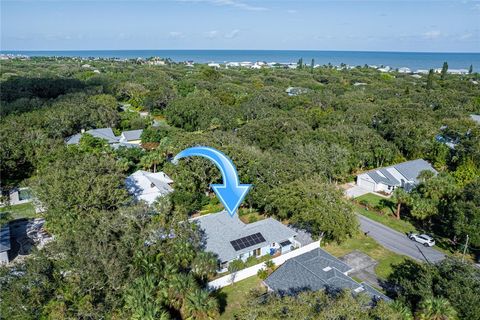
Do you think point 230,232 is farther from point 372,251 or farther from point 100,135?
point 100,135

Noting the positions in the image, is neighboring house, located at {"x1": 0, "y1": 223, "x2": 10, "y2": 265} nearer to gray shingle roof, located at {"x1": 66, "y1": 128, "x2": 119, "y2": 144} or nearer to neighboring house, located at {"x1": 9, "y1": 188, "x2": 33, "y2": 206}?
neighboring house, located at {"x1": 9, "y1": 188, "x2": 33, "y2": 206}

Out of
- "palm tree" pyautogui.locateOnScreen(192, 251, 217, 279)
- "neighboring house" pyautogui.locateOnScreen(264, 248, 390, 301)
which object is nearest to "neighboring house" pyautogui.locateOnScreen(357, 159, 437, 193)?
"neighboring house" pyautogui.locateOnScreen(264, 248, 390, 301)

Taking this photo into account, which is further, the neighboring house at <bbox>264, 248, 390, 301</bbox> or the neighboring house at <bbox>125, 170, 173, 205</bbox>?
the neighboring house at <bbox>125, 170, 173, 205</bbox>

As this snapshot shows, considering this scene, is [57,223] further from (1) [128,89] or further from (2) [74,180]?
(1) [128,89]

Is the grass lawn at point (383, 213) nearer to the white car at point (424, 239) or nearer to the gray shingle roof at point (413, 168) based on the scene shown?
the white car at point (424, 239)

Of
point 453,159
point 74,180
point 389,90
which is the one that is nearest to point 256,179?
point 74,180

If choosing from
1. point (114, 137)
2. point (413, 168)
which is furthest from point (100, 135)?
point (413, 168)
